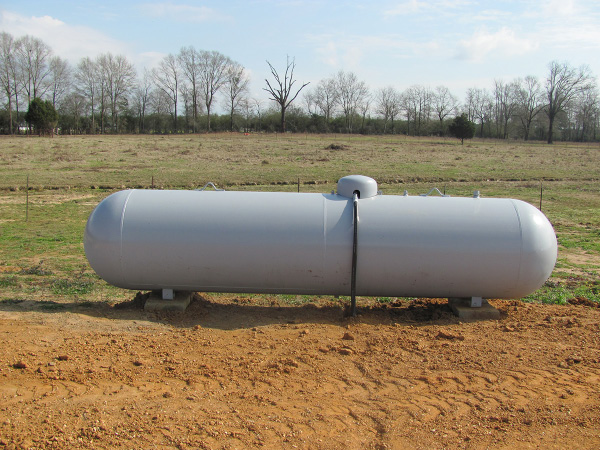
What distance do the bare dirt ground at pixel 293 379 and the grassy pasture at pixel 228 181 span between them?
1608 mm

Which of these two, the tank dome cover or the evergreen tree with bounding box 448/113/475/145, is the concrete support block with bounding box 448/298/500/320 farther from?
the evergreen tree with bounding box 448/113/475/145

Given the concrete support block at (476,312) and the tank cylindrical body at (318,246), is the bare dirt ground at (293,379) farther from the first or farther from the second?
the tank cylindrical body at (318,246)

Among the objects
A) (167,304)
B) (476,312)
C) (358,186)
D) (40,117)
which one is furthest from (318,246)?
(40,117)

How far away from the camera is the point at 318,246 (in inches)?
283

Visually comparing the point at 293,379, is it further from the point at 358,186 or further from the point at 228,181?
the point at 228,181

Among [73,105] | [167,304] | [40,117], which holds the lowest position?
[167,304]

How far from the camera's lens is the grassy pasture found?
32.8 feet

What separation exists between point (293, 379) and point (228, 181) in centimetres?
2135

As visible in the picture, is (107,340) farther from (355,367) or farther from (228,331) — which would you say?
(355,367)

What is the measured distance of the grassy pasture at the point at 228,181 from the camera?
10008 millimetres

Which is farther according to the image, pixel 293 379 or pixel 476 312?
pixel 476 312

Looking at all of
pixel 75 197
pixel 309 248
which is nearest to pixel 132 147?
pixel 75 197

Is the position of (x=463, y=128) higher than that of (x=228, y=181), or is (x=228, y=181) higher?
(x=463, y=128)

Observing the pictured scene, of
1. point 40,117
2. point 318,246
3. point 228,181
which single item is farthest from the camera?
point 40,117
